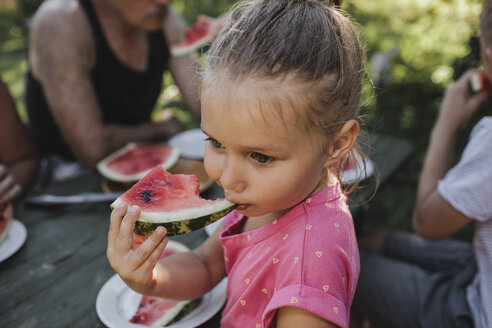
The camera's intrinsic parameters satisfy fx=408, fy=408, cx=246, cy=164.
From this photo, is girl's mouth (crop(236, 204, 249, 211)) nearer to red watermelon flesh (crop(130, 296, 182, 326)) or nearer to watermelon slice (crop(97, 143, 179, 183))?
red watermelon flesh (crop(130, 296, 182, 326))

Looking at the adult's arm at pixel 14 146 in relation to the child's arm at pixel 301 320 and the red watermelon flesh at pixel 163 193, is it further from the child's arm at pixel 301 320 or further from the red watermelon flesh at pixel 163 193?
the child's arm at pixel 301 320

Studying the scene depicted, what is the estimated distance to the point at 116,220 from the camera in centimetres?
127

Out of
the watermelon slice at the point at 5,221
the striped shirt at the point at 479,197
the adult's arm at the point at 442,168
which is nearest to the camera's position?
the striped shirt at the point at 479,197

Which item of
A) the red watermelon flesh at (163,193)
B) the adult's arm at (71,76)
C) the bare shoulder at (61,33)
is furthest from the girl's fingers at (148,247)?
the bare shoulder at (61,33)

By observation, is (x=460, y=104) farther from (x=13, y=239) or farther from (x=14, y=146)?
(x=14, y=146)

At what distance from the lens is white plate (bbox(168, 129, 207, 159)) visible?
2.85m

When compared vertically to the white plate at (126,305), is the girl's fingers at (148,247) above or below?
above

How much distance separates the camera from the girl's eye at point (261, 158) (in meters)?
1.27

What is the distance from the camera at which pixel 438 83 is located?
5367mm

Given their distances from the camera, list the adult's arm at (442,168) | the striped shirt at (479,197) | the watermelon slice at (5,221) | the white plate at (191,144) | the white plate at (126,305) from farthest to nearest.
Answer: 1. the white plate at (191,144)
2. the adult's arm at (442,168)
3. the watermelon slice at (5,221)
4. the striped shirt at (479,197)
5. the white plate at (126,305)

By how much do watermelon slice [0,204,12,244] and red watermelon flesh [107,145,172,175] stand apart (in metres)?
0.66

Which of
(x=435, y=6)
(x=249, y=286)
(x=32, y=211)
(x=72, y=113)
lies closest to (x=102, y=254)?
(x=32, y=211)

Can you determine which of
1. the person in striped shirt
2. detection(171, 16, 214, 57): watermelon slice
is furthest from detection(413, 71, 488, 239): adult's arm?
detection(171, 16, 214, 57): watermelon slice

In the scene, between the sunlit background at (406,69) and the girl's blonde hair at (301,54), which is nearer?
the girl's blonde hair at (301,54)
